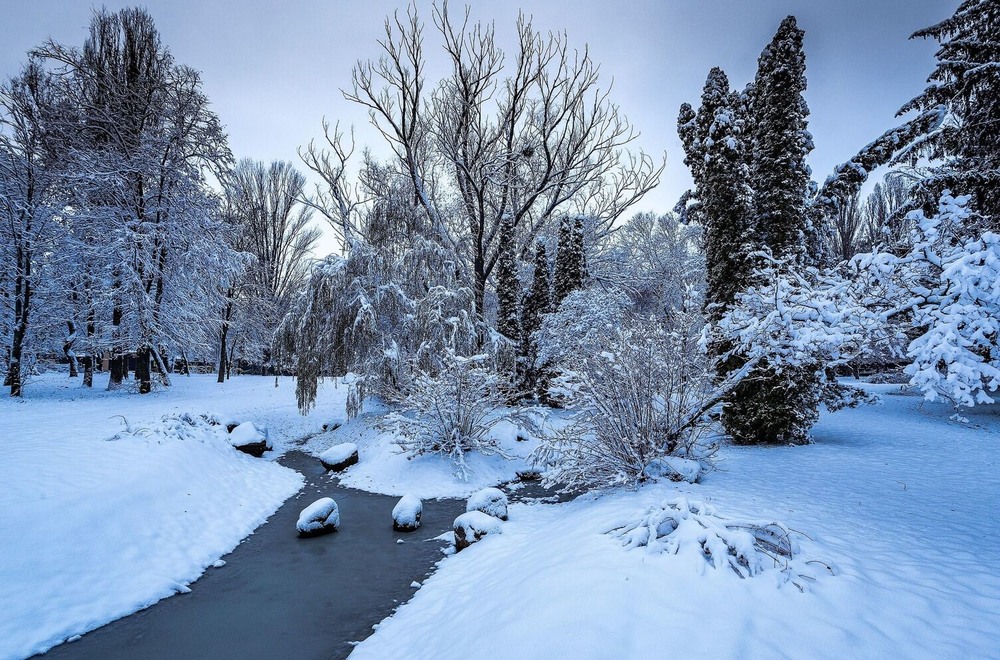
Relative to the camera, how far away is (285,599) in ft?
15.9

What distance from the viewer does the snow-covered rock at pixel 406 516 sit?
6.96 meters

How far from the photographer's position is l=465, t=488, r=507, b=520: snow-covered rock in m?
6.91

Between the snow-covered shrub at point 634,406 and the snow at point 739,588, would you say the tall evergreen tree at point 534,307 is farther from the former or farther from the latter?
the snow at point 739,588

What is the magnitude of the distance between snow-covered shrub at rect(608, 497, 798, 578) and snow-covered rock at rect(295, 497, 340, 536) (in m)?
4.53

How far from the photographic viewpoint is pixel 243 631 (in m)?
4.25

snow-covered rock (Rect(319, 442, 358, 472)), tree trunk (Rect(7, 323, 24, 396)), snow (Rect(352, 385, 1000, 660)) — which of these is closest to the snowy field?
snow (Rect(352, 385, 1000, 660))

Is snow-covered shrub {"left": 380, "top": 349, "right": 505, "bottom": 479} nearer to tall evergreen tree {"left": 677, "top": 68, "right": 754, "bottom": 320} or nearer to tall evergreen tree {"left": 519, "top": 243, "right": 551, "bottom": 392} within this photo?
tall evergreen tree {"left": 677, "top": 68, "right": 754, "bottom": 320}

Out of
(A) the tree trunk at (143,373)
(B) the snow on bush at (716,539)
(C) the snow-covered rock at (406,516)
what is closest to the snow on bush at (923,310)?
(B) the snow on bush at (716,539)

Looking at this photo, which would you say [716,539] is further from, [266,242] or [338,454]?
[266,242]

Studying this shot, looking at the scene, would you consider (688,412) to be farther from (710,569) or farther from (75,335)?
(75,335)

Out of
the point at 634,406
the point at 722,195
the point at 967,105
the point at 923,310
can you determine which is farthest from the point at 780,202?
the point at 923,310

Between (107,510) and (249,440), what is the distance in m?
5.58

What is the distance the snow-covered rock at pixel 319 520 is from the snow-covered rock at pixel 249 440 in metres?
4.78

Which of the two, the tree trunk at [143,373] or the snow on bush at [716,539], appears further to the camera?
the tree trunk at [143,373]
